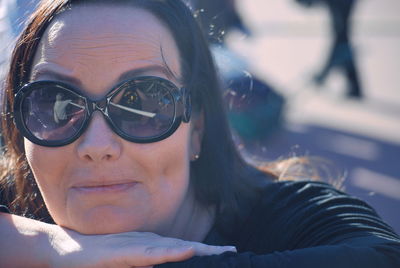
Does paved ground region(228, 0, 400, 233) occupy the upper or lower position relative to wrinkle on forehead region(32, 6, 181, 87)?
lower

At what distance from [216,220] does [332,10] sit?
5.65 m

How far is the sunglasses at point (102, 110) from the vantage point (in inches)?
67.5

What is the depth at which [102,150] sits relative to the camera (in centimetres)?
168

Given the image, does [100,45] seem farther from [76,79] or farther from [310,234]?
[310,234]

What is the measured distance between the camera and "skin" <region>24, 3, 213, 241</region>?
5.65 ft

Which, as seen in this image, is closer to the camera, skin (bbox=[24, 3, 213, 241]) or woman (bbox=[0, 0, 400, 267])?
woman (bbox=[0, 0, 400, 267])

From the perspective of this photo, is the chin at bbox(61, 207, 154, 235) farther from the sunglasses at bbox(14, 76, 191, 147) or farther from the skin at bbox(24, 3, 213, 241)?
the sunglasses at bbox(14, 76, 191, 147)

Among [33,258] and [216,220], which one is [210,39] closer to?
[216,220]

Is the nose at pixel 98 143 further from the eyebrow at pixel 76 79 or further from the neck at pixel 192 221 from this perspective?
the neck at pixel 192 221

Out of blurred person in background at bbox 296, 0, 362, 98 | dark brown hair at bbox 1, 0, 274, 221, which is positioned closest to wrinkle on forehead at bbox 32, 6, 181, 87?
dark brown hair at bbox 1, 0, 274, 221

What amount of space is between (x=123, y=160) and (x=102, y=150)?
0.25ft

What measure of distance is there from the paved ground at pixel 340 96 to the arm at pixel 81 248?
1842 mm

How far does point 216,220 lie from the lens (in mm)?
2084

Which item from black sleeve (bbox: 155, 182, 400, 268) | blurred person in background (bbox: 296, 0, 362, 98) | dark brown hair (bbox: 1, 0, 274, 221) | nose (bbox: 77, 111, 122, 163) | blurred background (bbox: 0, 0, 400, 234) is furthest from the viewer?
blurred person in background (bbox: 296, 0, 362, 98)
